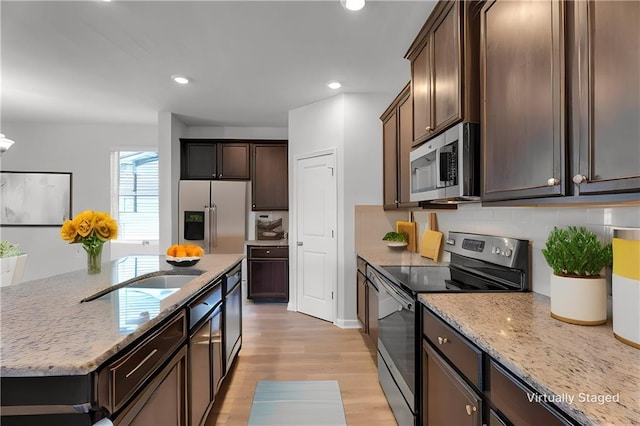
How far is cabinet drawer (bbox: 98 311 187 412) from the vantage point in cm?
87

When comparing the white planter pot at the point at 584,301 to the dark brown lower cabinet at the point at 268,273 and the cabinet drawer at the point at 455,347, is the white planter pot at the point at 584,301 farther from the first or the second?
the dark brown lower cabinet at the point at 268,273

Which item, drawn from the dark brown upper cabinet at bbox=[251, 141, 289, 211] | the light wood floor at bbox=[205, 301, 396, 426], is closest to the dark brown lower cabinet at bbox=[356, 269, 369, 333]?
the light wood floor at bbox=[205, 301, 396, 426]

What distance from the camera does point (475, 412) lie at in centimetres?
102

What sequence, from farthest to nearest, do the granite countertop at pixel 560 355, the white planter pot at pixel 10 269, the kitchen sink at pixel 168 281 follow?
1. the white planter pot at pixel 10 269
2. the kitchen sink at pixel 168 281
3. the granite countertop at pixel 560 355

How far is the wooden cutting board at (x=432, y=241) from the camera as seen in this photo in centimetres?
262

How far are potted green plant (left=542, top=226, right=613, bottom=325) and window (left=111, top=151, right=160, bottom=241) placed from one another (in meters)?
5.37

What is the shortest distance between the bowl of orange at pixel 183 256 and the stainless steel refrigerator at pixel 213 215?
2.38 m

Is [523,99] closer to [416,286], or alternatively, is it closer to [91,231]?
[416,286]

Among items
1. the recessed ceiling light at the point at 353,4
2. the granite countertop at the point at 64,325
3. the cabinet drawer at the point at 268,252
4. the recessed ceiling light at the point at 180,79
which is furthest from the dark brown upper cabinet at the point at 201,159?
the recessed ceiling light at the point at 353,4

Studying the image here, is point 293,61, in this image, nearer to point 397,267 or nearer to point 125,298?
point 397,267

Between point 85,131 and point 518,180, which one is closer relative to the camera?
point 518,180

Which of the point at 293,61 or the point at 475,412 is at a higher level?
the point at 293,61

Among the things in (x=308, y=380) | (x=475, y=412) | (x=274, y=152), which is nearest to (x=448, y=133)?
(x=475, y=412)

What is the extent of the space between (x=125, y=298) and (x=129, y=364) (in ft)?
1.67
